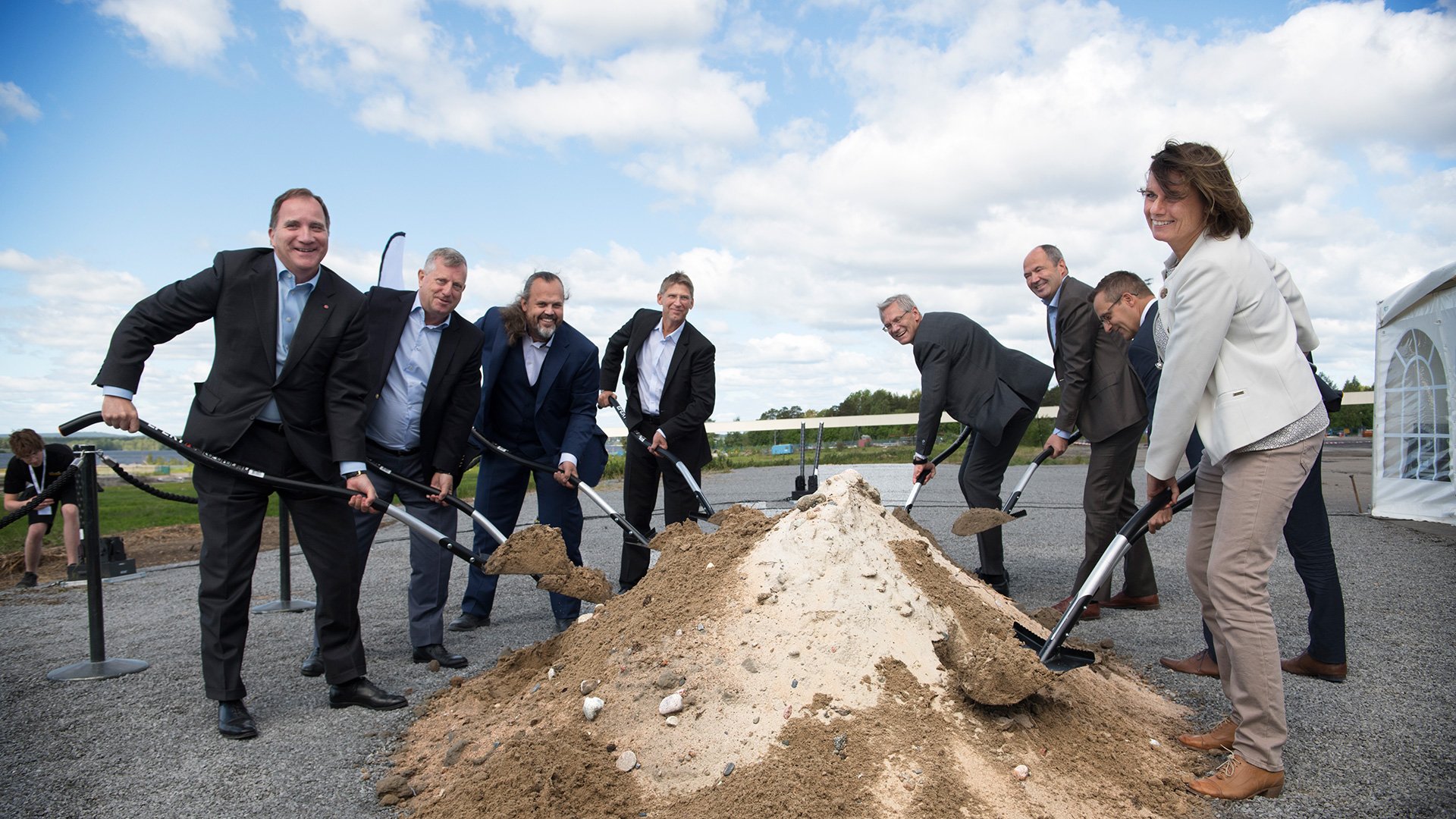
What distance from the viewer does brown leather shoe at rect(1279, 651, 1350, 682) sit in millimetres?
3783

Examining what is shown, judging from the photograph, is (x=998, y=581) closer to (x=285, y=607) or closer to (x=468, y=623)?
(x=468, y=623)

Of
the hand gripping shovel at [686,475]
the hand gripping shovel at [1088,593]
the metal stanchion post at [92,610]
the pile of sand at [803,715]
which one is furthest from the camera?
the hand gripping shovel at [686,475]

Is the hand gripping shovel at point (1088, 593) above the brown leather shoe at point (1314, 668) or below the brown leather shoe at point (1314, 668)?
above

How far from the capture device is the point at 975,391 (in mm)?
5801

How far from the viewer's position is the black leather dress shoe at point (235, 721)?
340 centimetres

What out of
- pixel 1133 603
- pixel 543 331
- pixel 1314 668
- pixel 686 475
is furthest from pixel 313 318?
pixel 1133 603

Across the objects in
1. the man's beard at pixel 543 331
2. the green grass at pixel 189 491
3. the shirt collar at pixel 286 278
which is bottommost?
the green grass at pixel 189 491

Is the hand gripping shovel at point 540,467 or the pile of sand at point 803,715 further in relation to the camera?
the hand gripping shovel at point 540,467

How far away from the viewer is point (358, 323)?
381cm

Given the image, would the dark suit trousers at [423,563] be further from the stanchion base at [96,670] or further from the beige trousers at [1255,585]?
the beige trousers at [1255,585]

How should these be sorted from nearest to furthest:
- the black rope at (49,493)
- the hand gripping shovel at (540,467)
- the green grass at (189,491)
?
1. the black rope at (49,493)
2. the hand gripping shovel at (540,467)
3. the green grass at (189,491)

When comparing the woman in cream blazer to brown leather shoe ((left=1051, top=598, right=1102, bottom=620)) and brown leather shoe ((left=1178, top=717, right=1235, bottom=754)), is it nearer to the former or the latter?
brown leather shoe ((left=1178, top=717, right=1235, bottom=754))

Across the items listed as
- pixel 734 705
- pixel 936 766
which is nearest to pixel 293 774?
pixel 734 705

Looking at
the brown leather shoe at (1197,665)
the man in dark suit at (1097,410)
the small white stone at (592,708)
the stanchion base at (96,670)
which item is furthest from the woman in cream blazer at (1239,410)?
the stanchion base at (96,670)
